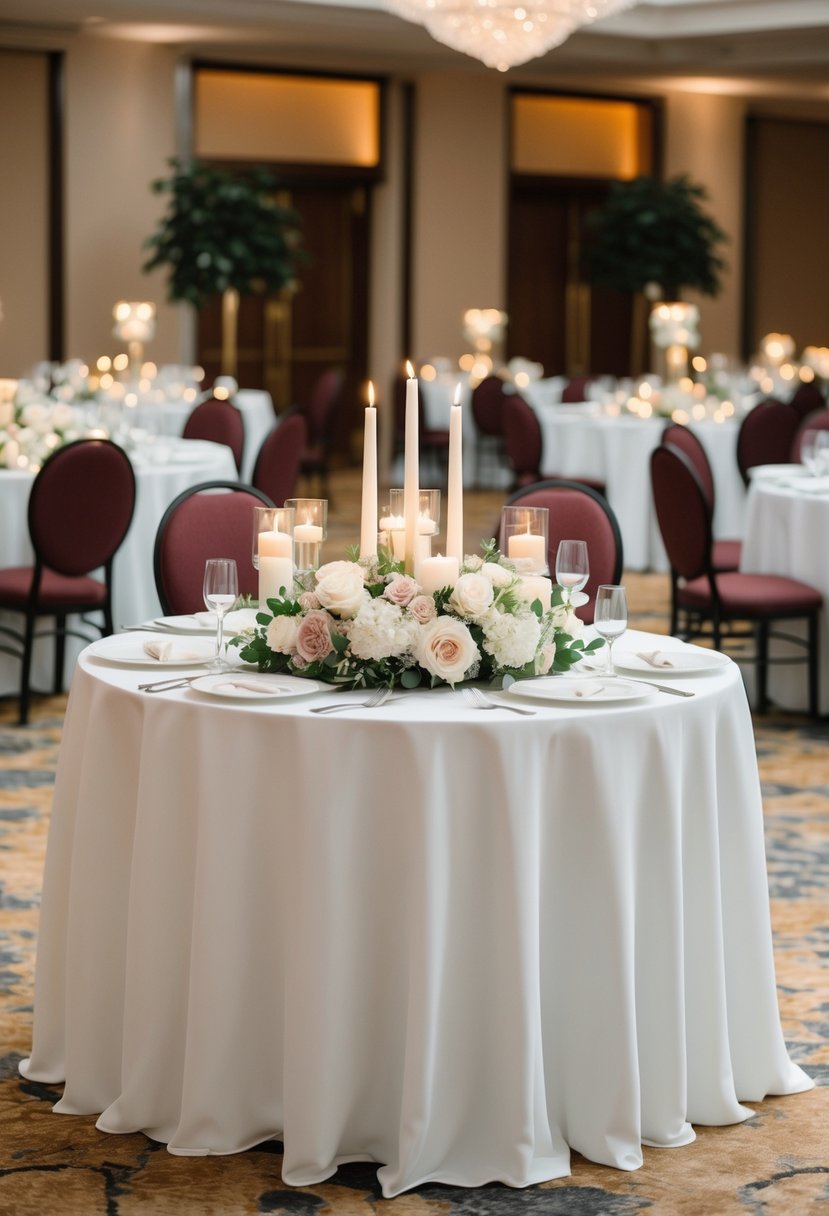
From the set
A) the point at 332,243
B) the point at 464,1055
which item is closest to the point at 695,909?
the point at 464,1055

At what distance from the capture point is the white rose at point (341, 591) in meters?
3.11

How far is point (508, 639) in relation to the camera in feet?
10.3

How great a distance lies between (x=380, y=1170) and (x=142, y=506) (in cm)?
420

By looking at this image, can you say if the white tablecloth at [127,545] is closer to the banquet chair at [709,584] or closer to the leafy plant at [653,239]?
the banquet chair at [709,584]

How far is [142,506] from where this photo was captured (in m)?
6.84

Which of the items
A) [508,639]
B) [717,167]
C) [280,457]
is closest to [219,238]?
[280,457]

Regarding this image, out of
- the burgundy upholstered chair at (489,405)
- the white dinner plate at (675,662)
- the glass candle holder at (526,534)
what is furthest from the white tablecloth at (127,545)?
the burgundy upholstered chair at (489,405)

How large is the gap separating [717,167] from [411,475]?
15069mm

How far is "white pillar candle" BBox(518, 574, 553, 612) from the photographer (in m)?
3.27

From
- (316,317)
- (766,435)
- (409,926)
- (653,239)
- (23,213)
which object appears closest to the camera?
(409,926)

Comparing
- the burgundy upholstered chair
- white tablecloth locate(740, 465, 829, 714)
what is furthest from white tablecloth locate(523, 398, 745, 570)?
white tablecloth locate(740, 465, 829, 714)

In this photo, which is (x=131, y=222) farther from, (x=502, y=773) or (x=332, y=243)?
(x=502, y=773)

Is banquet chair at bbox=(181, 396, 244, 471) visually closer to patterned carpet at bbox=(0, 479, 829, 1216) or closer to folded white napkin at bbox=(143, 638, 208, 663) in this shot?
patterned carpet at bbox=(0, 479, 829, 1216)

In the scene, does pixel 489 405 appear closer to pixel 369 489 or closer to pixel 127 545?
pixel 127 545
